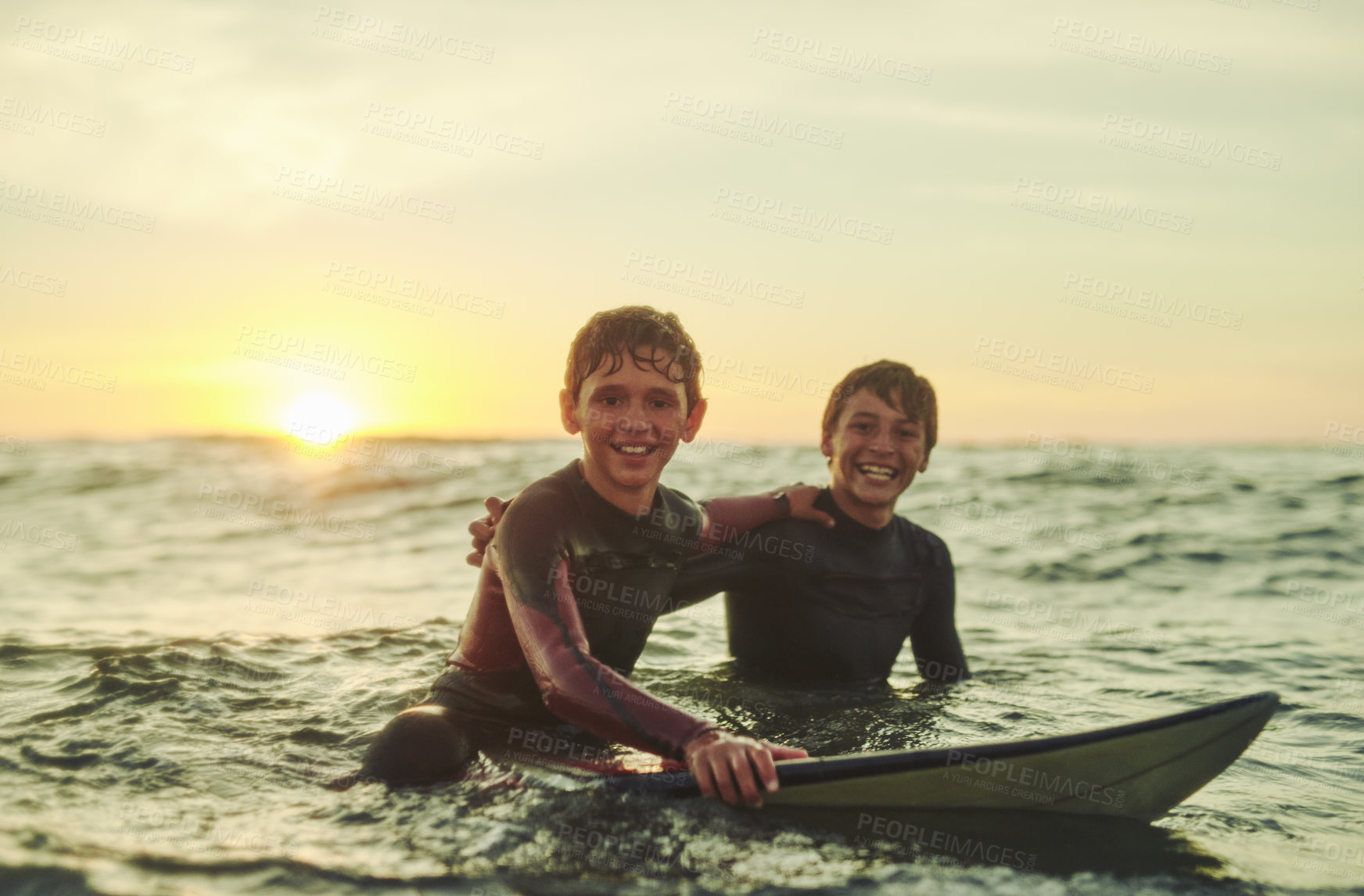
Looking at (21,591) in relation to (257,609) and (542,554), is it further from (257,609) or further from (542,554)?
(542,554)

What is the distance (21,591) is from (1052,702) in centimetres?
985

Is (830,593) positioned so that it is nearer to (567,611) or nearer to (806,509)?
(806,509)

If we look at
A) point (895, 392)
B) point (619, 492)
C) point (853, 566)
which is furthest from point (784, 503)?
point (619, 492)

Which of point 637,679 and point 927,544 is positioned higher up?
point 927,544

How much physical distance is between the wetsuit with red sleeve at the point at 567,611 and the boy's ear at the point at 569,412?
0.69 feet

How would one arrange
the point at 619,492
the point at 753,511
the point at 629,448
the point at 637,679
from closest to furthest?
1. the point at 629,448
2. the point at 619,492
3. the point at 753,511
4. the point at 637,679

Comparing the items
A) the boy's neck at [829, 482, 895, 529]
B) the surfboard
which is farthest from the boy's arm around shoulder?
the surfboard

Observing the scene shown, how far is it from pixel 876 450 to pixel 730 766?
105 inches

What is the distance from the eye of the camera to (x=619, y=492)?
4.18m

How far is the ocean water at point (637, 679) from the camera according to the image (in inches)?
126

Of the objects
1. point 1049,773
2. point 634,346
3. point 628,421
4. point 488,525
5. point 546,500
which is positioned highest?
point 634,346

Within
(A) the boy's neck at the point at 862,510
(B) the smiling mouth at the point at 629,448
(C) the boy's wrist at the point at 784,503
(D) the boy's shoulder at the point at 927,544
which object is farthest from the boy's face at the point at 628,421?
(D) the boy's shoulder at the point at 927,544

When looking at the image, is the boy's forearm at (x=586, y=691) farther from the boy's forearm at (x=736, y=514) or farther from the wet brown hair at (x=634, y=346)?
the boy's forearm at (x=736, y=514)

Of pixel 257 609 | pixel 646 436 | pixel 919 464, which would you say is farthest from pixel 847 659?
pixel 257 609
